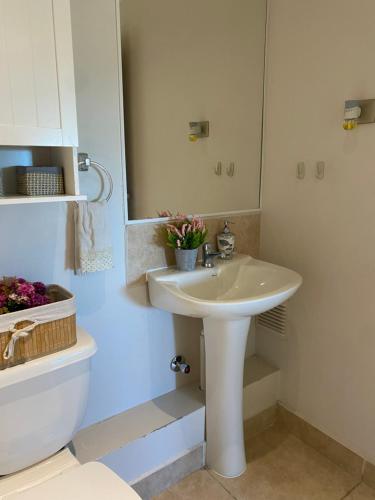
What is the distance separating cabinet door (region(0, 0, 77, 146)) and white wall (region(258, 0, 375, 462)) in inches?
41.4

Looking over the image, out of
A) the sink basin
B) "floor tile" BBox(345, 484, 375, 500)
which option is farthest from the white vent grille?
"floor tile" BBox(345, 484, 375, 500)

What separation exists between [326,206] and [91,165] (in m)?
1.00

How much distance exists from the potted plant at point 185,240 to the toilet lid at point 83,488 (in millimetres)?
804

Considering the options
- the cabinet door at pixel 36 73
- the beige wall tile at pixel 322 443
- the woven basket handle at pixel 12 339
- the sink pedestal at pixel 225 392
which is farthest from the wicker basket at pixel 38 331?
the beige wall tile at pixel 322 443

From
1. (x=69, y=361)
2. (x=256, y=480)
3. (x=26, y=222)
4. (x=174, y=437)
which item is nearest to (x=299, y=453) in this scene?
(x=256, y=480)

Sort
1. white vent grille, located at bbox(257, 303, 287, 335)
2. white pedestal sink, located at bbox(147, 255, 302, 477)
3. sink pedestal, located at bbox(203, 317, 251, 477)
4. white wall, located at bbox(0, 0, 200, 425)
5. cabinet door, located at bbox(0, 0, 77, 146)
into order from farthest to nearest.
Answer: white vent grille, located at bbox(257, 303, 287, 335)
sink pedestal, located at bbox(203, 317, 251, 477)
white pedestal sink, located at bbox(147, 255, 302, 477)
white wall, located at bbox(0, 0, 200, 425)
cabinet door, located at bbox(0, 0, 77, 146)

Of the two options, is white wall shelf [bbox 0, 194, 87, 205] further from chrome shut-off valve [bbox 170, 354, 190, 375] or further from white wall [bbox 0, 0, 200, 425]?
chrome shut-off valve [bbox 170, 354, 190, 375]

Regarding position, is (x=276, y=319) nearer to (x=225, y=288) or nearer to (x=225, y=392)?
(x=225, y=288)

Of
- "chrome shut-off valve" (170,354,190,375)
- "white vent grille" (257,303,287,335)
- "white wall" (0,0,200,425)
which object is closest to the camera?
"white wall" (0,0,200,425)

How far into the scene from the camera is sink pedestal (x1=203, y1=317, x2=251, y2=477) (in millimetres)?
1527

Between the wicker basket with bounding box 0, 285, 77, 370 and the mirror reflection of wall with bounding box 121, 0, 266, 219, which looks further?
the mirror reflection of wall with bounding box 121, 0, 266, 219

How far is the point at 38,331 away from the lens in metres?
1.08

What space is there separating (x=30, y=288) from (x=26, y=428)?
39 cm

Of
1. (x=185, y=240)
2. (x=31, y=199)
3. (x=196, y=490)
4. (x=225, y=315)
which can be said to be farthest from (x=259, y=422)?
(x=31, y=199)
